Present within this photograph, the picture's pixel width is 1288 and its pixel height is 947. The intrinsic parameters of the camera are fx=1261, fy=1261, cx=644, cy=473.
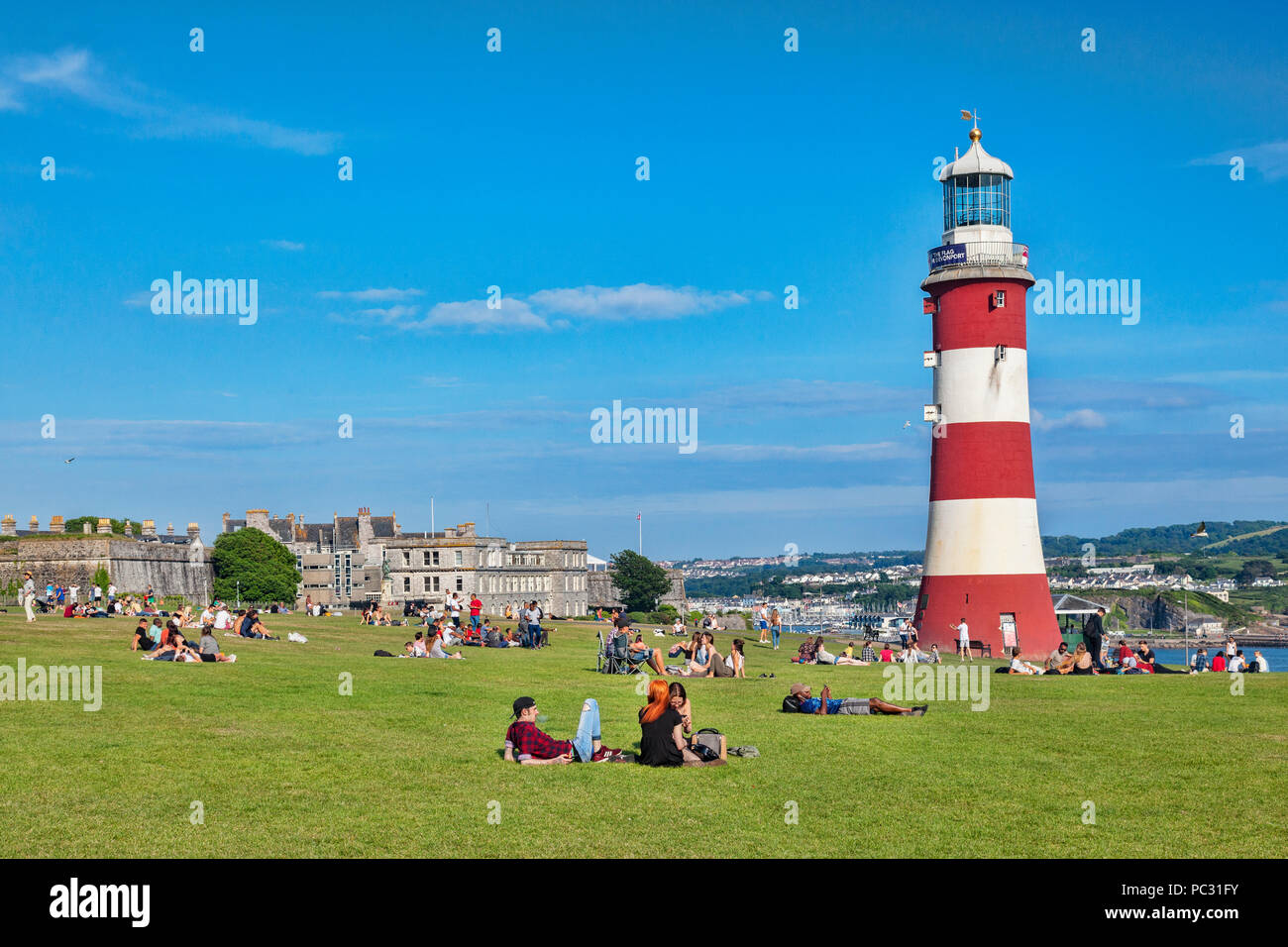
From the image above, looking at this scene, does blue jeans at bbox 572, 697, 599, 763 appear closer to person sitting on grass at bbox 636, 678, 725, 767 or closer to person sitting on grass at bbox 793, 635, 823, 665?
person sitting on grass at bbox 636, 678, 725, 767

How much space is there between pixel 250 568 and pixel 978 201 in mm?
73298

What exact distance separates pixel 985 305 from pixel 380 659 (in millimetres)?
26174

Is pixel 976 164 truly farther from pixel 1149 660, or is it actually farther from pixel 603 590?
pixel 603 590

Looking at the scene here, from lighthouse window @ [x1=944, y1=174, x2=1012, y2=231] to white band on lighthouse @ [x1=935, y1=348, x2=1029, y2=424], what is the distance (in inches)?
213

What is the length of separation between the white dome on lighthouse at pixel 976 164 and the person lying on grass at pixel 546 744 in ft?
120

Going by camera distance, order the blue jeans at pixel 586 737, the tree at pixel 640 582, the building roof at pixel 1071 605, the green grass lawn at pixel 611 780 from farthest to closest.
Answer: the tree at pixel 640 582
the building roof at pixel 1071 605
the blue jeans at pixel 586 737
the green grass lawn at pixel 611 780

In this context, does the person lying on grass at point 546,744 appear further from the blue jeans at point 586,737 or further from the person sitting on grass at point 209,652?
the person sitting on grass at point 209,652

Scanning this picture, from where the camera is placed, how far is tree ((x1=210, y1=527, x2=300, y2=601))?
4016 inches

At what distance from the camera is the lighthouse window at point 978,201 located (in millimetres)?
48031

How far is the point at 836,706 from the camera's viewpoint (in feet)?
73.5

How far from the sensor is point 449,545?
116m

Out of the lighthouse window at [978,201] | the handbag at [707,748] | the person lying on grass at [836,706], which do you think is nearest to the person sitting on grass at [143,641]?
the person lying on grass at [836,706]
